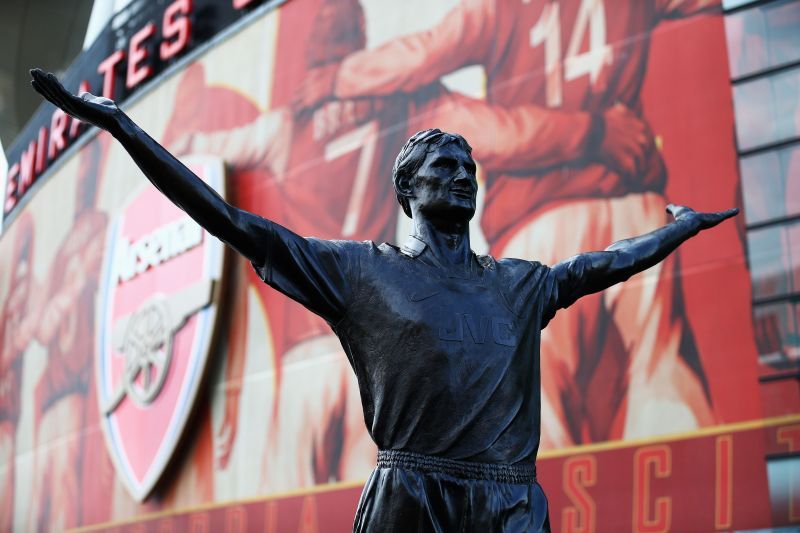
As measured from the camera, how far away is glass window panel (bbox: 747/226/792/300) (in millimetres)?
12031

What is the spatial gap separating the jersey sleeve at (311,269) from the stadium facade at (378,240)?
772cm

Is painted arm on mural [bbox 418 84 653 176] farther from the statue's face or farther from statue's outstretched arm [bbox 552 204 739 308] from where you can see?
the statue's face

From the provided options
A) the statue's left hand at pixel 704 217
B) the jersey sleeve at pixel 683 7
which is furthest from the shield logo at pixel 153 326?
the statue's left hand at pixel 704 217

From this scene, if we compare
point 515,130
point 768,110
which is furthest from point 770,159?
point 515,130

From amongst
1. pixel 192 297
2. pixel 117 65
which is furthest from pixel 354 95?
pixel 117 65

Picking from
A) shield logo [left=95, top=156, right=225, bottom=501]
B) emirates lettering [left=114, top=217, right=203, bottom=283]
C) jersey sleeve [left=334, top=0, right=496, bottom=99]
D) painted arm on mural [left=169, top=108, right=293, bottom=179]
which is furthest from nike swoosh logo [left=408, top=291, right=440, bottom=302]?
emirates lettering [left=114, top=217, right=203, bottom=283]

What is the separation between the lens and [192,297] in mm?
18766

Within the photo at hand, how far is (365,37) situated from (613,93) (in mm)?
4423

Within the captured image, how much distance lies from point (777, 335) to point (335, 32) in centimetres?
798

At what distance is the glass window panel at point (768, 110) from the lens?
490 inches

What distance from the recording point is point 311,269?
3.43m

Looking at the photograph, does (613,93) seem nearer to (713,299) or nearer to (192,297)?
(713,299)

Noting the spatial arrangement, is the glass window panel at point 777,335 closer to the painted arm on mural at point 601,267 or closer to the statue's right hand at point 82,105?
the painted arm on mural at point 601,267

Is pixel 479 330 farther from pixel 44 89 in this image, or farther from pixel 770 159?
pixel 770 159
